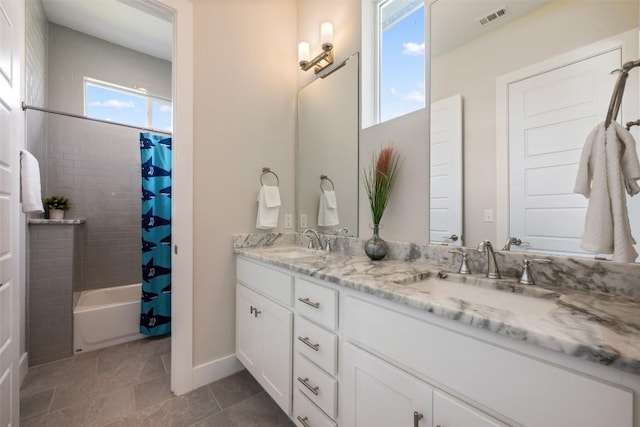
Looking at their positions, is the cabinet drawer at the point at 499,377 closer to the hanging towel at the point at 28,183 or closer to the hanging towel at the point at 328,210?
the hanging towel at the point at 328,210

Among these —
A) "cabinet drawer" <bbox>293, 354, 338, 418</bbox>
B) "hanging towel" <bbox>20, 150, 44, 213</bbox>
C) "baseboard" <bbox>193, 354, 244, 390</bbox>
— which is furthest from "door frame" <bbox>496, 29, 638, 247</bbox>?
"hanging towel" <bbox>20, 150, 44, 213</bbox>

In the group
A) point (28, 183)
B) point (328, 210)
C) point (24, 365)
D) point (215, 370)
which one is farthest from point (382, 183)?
point (24, 365)

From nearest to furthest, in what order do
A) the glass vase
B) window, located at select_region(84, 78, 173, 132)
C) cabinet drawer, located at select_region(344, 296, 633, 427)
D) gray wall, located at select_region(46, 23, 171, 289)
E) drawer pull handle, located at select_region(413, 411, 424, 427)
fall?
1. cabinet drawer, located at select_region(344, 296, 633, 427)
2. drawer pull handle, located at select_region(413, 411, 424, 427)
3. the glass vase
4. gray wall, located at select_region(46, 23, 171, 289)
5. window, located at select_region(84, 78, 173, 132)

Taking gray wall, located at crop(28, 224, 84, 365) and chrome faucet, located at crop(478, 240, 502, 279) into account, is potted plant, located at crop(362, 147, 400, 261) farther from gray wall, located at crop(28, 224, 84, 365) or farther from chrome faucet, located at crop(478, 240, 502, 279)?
gray wall, located at crop(28, 224, 84, 365)

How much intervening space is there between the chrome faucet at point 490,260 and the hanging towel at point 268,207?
1295 mm

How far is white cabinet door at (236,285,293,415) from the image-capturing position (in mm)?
1266

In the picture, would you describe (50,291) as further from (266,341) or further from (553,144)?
(553,144)

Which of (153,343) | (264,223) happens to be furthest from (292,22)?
(153,343)

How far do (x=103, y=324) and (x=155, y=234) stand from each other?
784 millimetres

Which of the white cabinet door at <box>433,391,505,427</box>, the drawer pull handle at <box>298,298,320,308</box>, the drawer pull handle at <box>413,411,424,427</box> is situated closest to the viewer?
the white cabinet door at <box>433,391,505,427</box>

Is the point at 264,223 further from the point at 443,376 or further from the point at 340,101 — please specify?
the point at 443,376

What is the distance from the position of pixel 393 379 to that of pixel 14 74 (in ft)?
6.25

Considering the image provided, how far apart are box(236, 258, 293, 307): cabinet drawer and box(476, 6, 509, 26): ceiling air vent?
138cm

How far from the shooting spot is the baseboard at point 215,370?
5.45 feet
